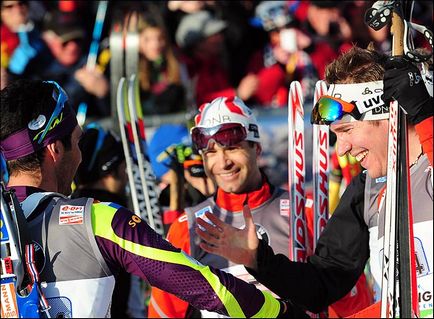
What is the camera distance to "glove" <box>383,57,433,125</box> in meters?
4.42

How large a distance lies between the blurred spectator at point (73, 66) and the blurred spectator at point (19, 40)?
16 centimetres

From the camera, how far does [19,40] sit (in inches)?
431

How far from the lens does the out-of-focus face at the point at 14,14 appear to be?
1094cm

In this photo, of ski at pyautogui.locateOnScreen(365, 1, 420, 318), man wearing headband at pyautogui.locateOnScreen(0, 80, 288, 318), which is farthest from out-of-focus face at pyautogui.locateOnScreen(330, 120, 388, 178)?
man wearing headband at pyautogui.locateOnScreen(0, 80, 288, 318)

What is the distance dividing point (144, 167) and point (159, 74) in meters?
3.04

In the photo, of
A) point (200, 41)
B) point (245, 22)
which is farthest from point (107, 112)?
point (245, 22)

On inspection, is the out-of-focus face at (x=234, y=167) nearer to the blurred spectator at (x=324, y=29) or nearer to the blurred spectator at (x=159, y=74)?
the blurred spectator at (x=159, y=74)

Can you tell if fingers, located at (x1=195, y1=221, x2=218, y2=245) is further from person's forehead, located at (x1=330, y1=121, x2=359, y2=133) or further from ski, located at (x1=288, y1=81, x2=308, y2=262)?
ski, located at (x1=288, y1=81, x2=308, y2=262)

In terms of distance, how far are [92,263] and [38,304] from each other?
0.29 metres

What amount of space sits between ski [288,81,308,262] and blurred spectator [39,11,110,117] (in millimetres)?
4061

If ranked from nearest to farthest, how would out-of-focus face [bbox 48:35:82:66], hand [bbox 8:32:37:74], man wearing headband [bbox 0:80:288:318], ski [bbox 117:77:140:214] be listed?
man wearing headband [bbox 0:80:288:318], ski [bbox 117:77:140:214], hand [bbox 8:32:37:74], out-of-focus face [bbox 48:35:82:66]

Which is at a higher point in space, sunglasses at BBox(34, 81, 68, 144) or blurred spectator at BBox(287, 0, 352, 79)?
blurred spectator at BBox(287, 0, 352, 79)

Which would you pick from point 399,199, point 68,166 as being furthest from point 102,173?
point 399,199

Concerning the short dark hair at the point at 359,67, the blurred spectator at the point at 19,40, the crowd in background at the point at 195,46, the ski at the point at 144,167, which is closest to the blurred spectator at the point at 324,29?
the crowd in background at the point at 195,46
